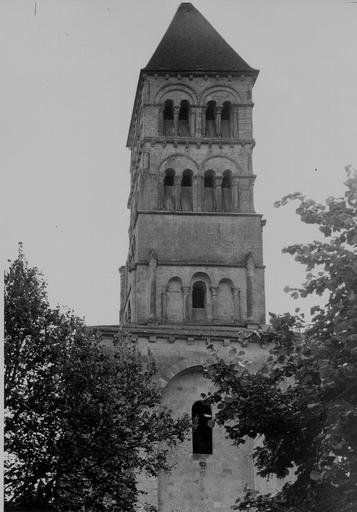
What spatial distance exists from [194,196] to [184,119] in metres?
4.50

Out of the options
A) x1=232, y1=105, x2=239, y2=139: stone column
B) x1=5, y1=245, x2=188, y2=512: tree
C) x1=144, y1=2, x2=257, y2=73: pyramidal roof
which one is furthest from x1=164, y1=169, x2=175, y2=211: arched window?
x1=5, y1=245, x2=188, y2=512: tree

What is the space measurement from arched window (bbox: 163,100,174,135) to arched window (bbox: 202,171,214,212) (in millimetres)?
2904

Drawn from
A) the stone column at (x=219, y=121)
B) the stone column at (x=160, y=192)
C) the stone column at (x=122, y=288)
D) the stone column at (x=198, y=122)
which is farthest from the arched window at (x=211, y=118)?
the stone column at (x=122, y=288)

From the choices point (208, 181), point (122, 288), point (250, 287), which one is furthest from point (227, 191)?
point (122, 288)

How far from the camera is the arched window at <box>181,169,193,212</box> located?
4122 cm

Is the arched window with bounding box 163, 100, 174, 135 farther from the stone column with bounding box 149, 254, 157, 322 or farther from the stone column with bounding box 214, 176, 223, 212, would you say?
the stone column with bounding box 149, 254, 157, 322

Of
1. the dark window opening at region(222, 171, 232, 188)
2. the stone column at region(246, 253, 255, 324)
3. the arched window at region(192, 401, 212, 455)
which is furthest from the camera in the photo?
the dark window opening at region(222, 171, 232, 188)

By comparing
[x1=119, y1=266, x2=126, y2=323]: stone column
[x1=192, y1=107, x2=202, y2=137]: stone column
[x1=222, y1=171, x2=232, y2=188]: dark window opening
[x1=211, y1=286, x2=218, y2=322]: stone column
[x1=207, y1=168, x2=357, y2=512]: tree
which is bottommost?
[x1=207, y1=168, x2=357, y2=512]: tree

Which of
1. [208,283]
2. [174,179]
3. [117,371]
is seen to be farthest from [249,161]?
[117,371]

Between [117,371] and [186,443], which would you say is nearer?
[117,371]

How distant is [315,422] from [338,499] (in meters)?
1.87

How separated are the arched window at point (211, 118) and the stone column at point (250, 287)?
6.90m

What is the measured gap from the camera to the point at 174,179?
4141cm

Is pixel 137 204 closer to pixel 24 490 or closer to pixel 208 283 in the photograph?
pixel 208 283
